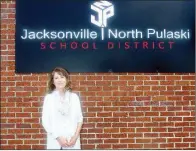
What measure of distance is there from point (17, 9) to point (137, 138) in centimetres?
238

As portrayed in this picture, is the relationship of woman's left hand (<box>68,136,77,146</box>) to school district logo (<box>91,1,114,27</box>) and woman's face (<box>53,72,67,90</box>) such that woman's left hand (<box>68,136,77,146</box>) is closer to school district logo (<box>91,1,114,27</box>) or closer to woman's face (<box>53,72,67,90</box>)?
woman's face (<box>53,72,67,90</box>)

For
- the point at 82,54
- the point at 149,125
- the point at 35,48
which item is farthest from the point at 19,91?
the point at 149,125

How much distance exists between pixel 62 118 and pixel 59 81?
0.41 metres

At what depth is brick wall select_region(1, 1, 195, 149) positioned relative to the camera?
235 inches

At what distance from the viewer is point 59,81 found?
482cm

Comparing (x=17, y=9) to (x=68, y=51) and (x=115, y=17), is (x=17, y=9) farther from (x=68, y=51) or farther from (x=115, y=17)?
(x=115, y=17)

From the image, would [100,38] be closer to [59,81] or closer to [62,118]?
→ [59,81]

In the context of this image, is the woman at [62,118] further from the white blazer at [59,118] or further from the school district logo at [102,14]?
the school district logo at [102,14]

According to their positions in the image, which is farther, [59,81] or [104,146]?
[104,146]

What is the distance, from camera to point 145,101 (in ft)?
19.7

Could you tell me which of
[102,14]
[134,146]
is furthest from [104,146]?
[102,14]

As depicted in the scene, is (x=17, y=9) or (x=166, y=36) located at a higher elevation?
(x=17, y=9)

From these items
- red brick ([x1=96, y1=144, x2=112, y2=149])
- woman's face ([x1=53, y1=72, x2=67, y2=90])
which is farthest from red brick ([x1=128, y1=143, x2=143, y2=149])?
woman's face ([x1=53, y1=72, x2=67, y2=90])

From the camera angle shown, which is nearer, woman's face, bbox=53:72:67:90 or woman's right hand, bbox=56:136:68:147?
woman's right hand, bbox=56:136:68:147
